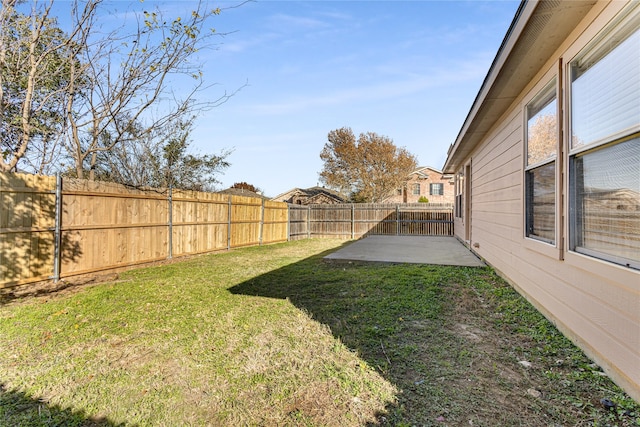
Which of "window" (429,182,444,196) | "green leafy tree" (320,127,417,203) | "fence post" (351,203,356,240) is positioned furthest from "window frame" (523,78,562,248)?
"window" (429,182,444,196)

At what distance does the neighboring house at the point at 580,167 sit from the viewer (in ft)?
5.95

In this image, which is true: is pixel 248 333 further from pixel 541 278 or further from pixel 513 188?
pixel 513 188

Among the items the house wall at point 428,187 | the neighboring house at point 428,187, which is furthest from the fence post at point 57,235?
the house wall at point 428,187

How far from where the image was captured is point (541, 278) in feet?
10.3

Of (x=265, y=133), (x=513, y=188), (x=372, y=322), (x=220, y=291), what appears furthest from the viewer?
(x=265, y=133)

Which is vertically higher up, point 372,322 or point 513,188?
point 513,188

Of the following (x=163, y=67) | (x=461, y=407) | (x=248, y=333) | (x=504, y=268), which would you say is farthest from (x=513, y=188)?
(x=163, y=67)

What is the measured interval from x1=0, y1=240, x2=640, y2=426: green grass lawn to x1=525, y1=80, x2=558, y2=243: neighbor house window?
3.02 feet

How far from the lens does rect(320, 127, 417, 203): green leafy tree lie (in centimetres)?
2566

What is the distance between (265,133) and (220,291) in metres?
9.97

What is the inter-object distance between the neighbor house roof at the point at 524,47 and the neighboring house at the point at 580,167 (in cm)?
1

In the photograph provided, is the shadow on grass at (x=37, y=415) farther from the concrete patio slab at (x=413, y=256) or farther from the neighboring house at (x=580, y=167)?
the concrete patio slab at (x=413, y=256)

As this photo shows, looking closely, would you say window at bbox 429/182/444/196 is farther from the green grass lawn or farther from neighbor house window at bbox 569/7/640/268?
neighbor house window at bbox 569/7/640/268

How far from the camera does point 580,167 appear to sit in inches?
93.2
